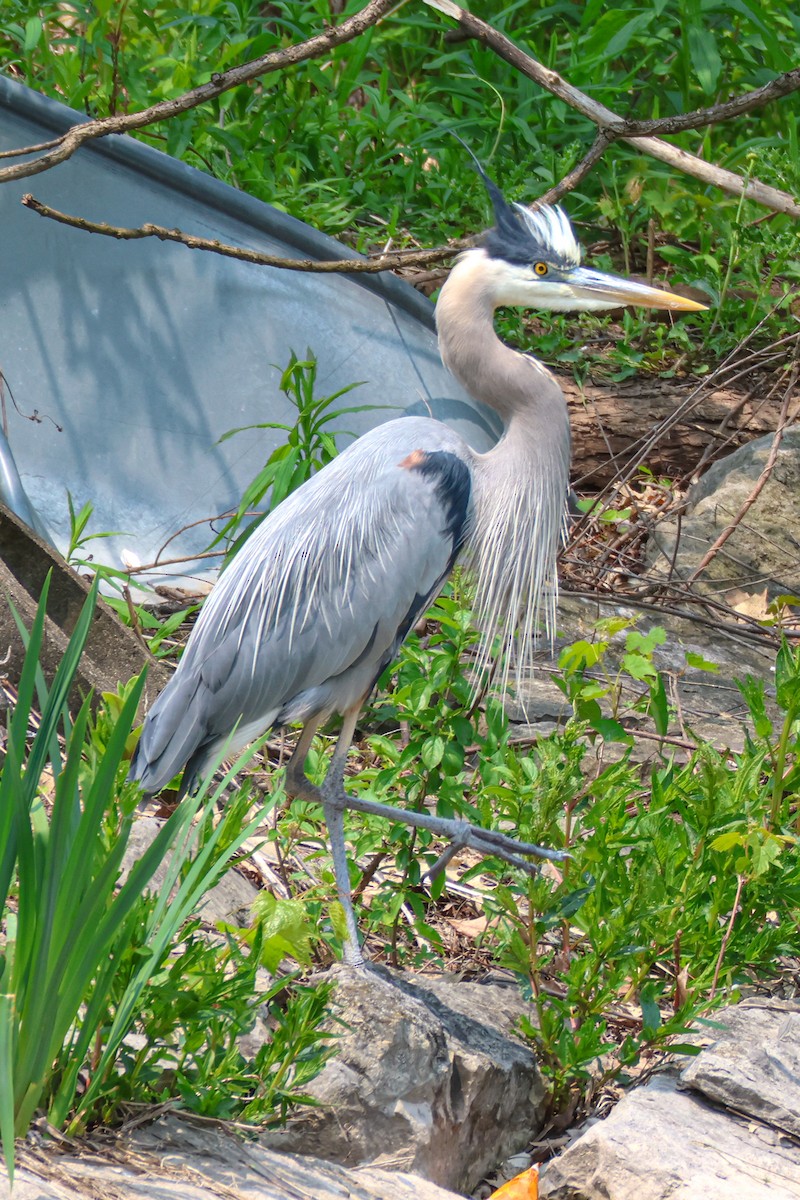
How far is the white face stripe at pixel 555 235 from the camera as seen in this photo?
10.9 feet

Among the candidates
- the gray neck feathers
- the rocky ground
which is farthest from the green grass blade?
the gray neck feathers

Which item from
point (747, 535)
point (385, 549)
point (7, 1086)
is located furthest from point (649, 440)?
point (7, 1086)

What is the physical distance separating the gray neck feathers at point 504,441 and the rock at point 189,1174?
141cm

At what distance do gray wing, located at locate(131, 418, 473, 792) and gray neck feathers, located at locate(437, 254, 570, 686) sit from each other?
191mm

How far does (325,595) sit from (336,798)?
0.45 metres

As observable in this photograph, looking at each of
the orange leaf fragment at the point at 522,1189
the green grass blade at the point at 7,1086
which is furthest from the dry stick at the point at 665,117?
the green grass blade at the point at 7,1086

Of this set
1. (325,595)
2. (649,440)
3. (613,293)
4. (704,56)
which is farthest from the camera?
(704,56)

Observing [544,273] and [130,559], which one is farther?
[130,559]

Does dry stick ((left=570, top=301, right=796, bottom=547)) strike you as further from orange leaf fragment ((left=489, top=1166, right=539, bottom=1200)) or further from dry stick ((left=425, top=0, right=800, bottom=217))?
orange leaf fragment ((left=489, top=1166, right=539, bottom=1200))

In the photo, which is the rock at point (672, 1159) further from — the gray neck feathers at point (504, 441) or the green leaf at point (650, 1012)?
the gray neck feathers at point (504, 441)

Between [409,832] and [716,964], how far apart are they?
0.82 meters

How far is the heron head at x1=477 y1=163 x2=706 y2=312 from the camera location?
3.32m

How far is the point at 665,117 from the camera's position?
465cm

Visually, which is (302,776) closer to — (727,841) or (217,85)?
(727,841)
